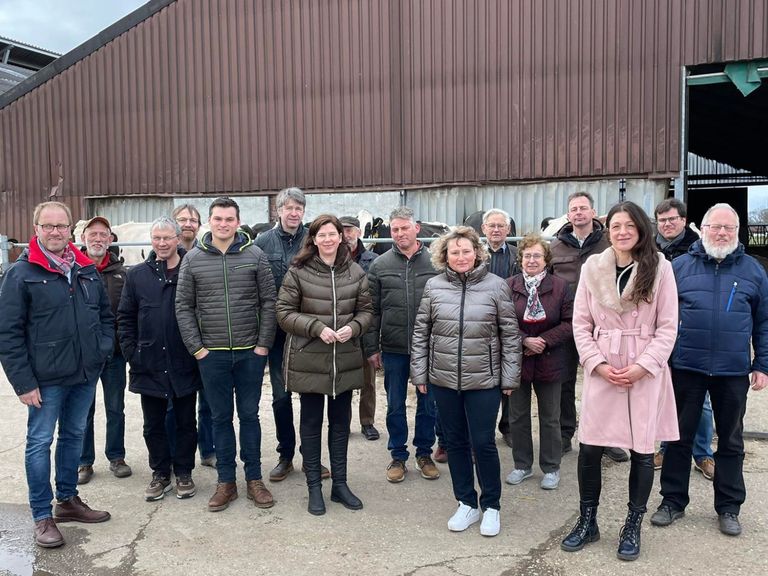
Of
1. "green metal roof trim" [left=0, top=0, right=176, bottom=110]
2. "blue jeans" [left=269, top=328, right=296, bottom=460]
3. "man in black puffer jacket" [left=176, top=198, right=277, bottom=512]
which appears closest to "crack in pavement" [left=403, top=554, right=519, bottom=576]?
"man in black puffer jacket" [left=176, top=198, right=277, bottom=512]

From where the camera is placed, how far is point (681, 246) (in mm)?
4543

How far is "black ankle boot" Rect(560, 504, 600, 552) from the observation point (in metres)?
3.46

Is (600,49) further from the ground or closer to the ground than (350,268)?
further from the ground

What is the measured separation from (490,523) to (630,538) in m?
0.72

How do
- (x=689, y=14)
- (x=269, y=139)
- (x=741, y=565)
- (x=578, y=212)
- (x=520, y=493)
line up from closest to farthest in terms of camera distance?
(x=741, y=565), (x=520, y=493), (x=578, y=212), (x=689, y=14), (x=269, y=139)

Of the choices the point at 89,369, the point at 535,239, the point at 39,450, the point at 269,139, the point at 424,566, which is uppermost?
the point at 269,139

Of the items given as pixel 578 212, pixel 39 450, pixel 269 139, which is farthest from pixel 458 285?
pixel 269 139

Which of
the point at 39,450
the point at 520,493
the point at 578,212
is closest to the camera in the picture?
the point at 39,450

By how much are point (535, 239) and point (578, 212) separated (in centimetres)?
49

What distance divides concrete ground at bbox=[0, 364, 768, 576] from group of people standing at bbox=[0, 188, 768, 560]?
0.11m

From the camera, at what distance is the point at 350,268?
4148 mm

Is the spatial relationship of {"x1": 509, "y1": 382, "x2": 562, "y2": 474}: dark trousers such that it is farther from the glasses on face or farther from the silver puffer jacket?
the glasses on face

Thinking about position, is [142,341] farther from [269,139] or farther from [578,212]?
[269,139]

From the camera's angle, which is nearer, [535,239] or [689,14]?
[535,239]
